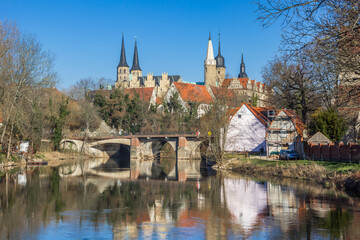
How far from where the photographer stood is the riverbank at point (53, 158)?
44787 millimetres

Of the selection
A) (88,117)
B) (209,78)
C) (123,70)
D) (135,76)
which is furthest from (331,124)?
(123,70)

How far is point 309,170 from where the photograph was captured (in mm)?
31359

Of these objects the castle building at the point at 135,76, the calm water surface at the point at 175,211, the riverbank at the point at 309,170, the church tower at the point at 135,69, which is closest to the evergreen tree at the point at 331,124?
the riverbank at the point at 309,170

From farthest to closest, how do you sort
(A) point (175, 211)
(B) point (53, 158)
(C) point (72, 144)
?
(C) point (72, 144), (B) point (53, 158), (A) point (175, 211)

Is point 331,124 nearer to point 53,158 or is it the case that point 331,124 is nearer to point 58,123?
point 53,158

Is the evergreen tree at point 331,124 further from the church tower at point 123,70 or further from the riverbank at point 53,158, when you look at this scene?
the church tower at point 123,70

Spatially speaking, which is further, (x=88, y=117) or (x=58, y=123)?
(x=88, y=117)

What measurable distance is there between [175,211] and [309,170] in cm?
1473

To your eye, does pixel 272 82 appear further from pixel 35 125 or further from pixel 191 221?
pixel 191 221

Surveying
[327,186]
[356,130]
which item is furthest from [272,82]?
[327,186]

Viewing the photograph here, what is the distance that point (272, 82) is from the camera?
48.7 metres

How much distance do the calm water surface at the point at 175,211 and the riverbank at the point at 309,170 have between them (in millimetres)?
1237

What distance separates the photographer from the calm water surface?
15.1 meters

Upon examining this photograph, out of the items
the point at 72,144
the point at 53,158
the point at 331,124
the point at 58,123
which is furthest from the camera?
Result: the point at 72,144
